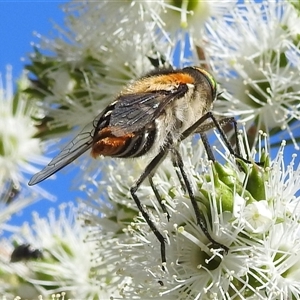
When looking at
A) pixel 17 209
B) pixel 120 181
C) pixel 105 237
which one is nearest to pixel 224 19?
pixel 120 181

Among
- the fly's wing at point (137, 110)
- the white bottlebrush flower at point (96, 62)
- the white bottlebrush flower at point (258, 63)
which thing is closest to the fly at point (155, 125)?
the fly's wing at point (137, 110)

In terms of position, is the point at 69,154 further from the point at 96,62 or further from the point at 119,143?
the point at 96,62

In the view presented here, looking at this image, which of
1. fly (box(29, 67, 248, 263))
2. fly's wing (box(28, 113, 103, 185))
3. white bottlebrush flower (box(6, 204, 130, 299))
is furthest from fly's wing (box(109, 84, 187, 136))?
white bottlebrush flower (box(6, 204, 130, 299))

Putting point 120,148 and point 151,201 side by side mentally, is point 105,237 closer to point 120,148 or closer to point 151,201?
point 151,201

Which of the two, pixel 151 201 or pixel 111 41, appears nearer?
pixel 151 201

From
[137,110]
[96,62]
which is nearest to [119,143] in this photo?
[137,110]

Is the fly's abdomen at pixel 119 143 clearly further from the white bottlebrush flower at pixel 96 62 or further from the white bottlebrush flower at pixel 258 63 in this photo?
the white bottlebrush flower at pixel 96 62
